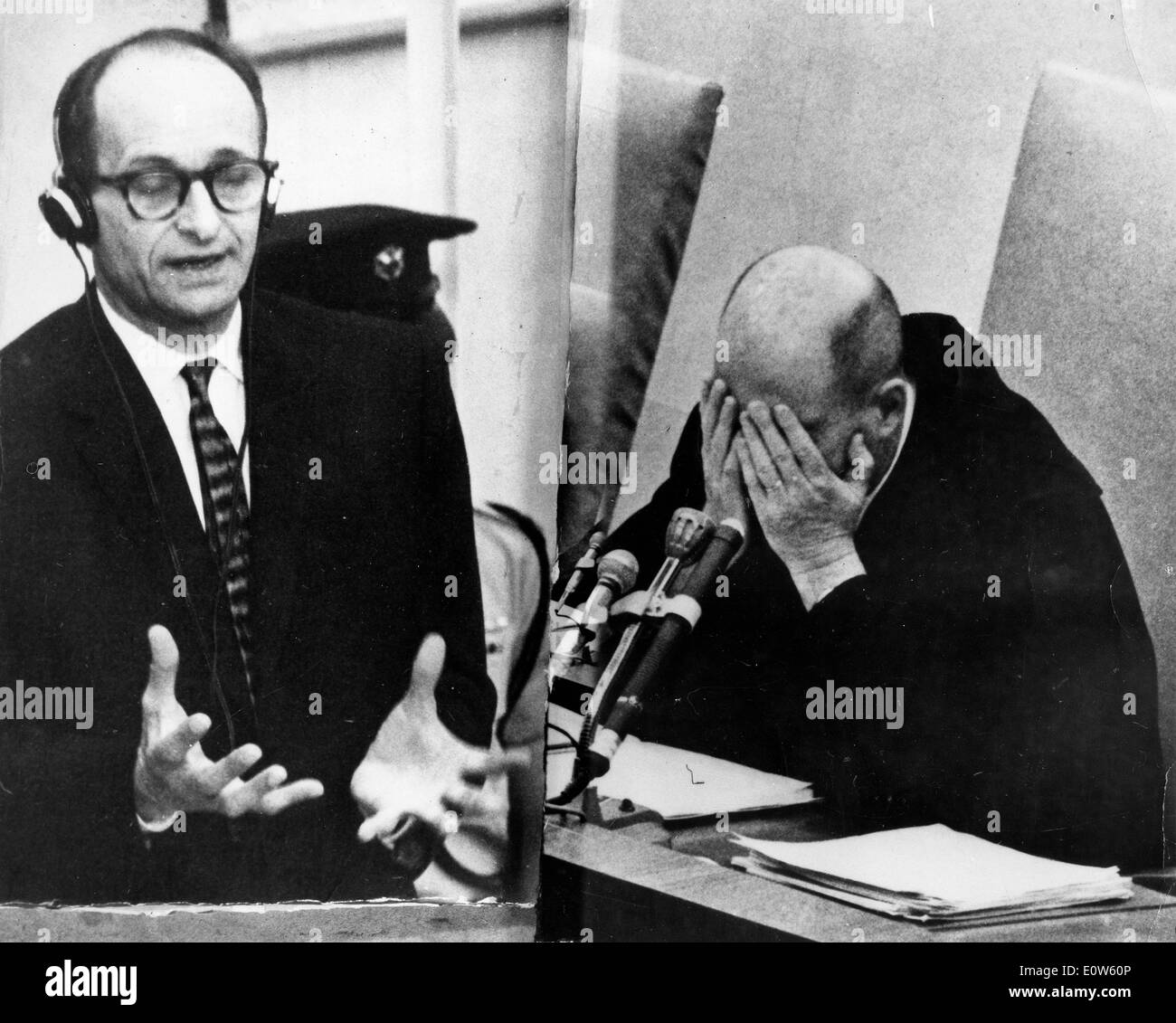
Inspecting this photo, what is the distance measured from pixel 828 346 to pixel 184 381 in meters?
1.88

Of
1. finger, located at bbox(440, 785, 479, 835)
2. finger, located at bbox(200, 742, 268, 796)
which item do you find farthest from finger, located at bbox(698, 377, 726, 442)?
finger, located at bbox(200, 742, 268, 796)

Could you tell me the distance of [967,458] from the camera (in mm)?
3422

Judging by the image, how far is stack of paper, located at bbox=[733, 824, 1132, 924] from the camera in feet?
10.8

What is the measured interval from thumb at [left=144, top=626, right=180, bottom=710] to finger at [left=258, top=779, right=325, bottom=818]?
1.33 feet

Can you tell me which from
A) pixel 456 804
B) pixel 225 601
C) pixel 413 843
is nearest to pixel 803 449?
pixel 456 804

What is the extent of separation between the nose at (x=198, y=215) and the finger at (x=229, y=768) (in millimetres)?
1486

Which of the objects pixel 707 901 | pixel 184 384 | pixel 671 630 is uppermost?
pixel 184 384

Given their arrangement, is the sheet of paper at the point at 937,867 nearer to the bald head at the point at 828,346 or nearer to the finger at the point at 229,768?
the bald head at the point at 828,346

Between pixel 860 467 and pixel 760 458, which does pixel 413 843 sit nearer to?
pixel 760 458

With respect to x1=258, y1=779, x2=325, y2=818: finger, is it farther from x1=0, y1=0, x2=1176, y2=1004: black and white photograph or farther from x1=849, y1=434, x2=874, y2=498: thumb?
x1=849, y1=434, x2=874, y2=498: thumb

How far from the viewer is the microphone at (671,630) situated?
344 cm

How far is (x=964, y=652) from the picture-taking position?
135 inches
